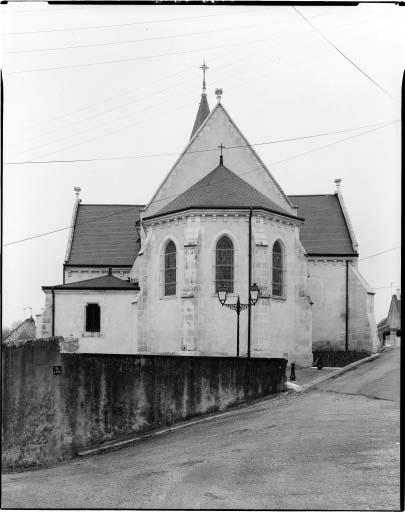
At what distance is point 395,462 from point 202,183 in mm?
21075

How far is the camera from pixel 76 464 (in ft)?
56.7

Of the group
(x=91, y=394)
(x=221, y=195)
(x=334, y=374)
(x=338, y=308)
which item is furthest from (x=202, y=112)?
(x=91, y=394)

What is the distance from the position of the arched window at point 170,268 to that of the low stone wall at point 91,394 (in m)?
10.7

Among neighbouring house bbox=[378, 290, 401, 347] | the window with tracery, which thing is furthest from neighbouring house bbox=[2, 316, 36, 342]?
neighbouring house bbox=[378, 290, 401, 347]

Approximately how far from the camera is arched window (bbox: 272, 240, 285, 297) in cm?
3156

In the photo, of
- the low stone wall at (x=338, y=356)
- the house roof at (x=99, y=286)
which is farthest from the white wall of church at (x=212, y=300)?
the low stone wall at (x=338, y=356)

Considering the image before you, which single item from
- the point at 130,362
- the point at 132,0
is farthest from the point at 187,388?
the point at 132,0

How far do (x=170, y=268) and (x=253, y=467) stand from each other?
18606 millimetres

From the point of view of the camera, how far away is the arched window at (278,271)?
31.6 metres

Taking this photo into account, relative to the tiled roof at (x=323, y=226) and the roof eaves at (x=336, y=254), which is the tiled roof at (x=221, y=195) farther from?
the tiled roof at (x=323, y=226)

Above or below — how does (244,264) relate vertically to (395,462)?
above

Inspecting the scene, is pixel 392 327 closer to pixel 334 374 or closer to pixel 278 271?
pixel 278 271

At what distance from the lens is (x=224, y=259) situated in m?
30.6

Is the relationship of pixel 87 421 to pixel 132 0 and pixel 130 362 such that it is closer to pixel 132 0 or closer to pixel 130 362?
pixel 130 362
